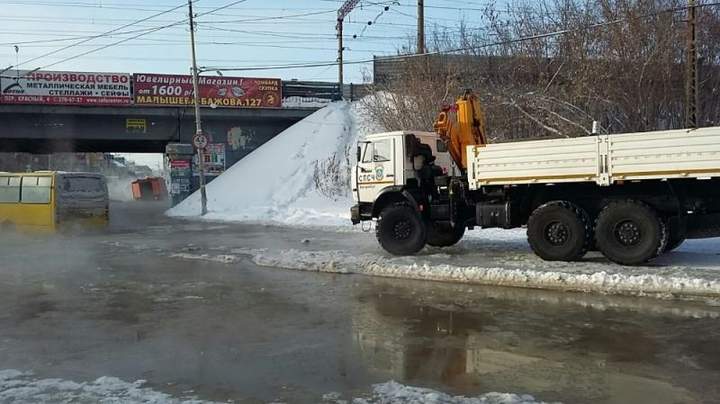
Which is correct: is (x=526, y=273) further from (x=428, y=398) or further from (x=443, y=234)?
(x=428, y=398)

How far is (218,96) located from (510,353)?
111 feet

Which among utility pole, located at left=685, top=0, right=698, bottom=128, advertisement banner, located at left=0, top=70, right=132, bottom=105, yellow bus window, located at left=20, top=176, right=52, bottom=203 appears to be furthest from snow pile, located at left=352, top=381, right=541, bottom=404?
advertisement banner, located at left=0, top=70, right=132, bottom=105

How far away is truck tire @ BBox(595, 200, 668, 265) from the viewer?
37.7 ft

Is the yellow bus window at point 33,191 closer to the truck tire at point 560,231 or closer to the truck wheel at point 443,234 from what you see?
the truck wheel at point 443,234

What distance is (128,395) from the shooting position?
5.63 m

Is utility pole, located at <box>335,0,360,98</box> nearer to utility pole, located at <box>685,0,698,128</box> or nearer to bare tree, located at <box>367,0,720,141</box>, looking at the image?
bare tree, located at <box>367,0,720,141</box>

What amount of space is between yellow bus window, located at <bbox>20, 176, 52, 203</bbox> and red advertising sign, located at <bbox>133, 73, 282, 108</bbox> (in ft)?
52.9

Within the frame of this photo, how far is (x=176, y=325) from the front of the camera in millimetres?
8453

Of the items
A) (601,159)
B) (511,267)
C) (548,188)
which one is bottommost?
(511,267)

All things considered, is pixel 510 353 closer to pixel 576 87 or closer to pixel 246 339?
pixel 246 339

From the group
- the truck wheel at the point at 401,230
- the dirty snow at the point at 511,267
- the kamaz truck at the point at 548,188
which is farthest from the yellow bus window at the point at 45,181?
the truck wheel at the point at 401,230

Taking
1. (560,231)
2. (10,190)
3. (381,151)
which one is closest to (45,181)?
(10,190)

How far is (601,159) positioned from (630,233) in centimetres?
140

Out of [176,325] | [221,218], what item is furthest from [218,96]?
[176,325]
